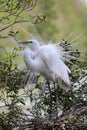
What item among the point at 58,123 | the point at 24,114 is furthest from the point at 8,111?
the point at 58,123

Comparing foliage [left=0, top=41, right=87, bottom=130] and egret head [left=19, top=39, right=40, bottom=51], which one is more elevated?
egret head [left=19, top=39, right=40, bottom=51]

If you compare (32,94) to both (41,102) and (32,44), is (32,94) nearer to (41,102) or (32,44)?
(41,102)

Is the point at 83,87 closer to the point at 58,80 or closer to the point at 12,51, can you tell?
the point at 58,80

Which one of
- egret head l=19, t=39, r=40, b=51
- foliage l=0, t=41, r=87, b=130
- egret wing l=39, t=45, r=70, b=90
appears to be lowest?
foliage l=0, t=41, r=87, b=130

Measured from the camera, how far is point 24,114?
197 cm

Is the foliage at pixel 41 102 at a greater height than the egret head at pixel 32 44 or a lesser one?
lesser

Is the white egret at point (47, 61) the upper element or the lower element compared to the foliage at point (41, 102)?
upper

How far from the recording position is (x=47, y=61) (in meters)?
2.01

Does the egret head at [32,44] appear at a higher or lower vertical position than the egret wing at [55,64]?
higher

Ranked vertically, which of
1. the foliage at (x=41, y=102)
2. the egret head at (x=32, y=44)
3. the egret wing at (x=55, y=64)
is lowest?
the foliage at (x=41, y=102)

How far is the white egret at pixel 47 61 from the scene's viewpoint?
1982mm

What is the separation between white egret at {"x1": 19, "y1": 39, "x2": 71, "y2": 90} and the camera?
1.98 metres

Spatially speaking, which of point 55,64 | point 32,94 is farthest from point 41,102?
point 55,64

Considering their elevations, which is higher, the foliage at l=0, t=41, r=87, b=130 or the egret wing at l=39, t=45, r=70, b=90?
the egret wing at l=39, t=45, r=70, b=90
